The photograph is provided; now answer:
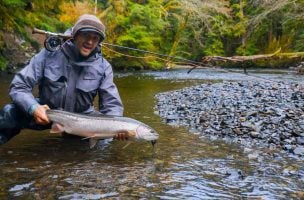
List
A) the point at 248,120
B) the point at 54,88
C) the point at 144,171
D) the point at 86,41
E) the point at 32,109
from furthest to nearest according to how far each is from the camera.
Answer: the point at 248,120 < the point at 54,88 < the point at 86,41 < the point at 32,109 < the point at 144,171

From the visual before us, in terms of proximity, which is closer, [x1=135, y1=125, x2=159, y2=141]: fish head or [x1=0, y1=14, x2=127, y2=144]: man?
[x1=135, y1=125, x2=159, y2=141]: fish head

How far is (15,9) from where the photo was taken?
16234 mm

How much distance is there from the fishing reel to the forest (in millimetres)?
14386

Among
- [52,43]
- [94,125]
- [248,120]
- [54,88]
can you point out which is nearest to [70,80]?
[54,88]

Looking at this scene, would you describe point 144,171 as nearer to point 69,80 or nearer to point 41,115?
point 41,115

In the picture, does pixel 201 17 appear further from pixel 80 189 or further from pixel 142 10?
pixel 80 189

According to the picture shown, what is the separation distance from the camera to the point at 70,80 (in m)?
5.09

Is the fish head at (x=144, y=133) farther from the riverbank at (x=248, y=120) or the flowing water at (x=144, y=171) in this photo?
the riverbank at (x=248, y=120)

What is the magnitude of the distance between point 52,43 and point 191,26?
3749cm

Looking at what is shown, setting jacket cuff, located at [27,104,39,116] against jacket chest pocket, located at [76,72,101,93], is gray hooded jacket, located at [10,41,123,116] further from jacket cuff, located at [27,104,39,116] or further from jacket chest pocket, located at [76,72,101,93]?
jacket cuff, located at [27,104,39,116]

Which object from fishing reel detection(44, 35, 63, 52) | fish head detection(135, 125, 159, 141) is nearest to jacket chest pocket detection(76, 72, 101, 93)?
fishing reel detection(44, 35, 63, 52)

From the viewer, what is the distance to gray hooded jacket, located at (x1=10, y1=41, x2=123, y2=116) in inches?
197

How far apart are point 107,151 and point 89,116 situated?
3.08 ft

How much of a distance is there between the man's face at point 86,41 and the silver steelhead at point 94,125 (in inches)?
33.7
